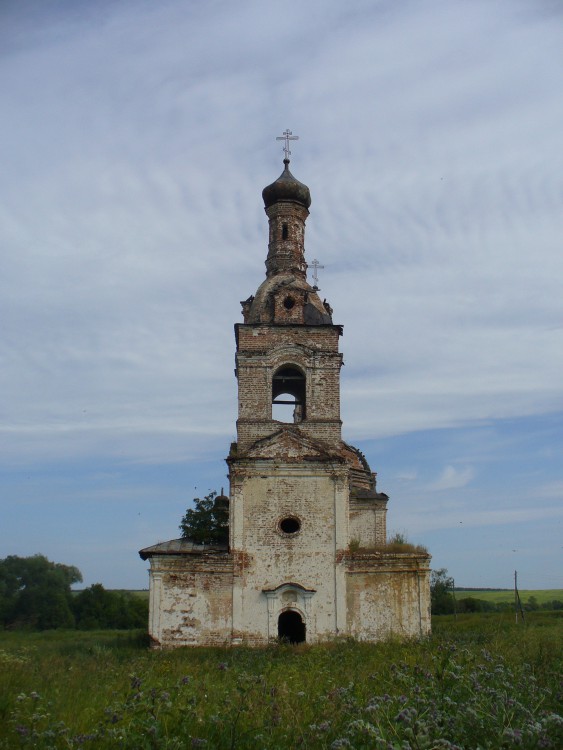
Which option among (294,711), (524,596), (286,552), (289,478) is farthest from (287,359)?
(524,596)

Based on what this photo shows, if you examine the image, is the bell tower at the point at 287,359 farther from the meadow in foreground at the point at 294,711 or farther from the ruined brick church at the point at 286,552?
the meadow in foreground at the point at 294,711

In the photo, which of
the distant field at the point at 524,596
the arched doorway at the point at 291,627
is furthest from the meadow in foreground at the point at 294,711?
the distant field at the point at 524,596

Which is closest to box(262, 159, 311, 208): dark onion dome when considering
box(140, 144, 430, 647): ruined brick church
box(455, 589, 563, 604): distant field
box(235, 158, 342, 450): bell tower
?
box(235, 158, 342, 450): bell tower

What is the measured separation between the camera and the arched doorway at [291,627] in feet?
63.4

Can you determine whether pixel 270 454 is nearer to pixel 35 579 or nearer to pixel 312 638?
pixel 312 638

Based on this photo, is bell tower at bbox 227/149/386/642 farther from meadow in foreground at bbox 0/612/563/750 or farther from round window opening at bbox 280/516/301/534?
meadow in foreground at bbox 0/612/563/750

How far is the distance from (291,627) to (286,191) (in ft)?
43.3

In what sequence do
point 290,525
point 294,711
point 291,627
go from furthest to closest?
point 291,627 → point 290,525 → point 294,711

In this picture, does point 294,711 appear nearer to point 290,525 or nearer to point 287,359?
point 290,525

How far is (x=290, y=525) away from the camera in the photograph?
19484 mm

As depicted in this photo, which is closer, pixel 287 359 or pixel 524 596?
pixel 287 359

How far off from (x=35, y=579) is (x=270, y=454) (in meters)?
44.6

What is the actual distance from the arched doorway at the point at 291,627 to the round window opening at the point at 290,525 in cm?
212

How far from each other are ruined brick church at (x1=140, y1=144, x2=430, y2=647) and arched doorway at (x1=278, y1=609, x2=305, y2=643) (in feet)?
0.12
